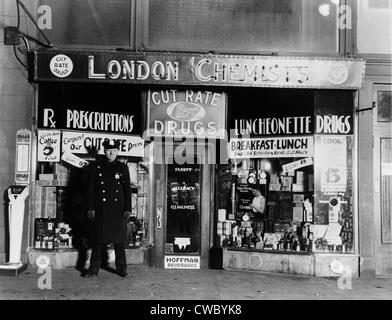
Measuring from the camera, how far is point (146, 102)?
348 inches

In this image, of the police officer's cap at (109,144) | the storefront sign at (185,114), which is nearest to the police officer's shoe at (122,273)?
the police officer's cap at (109,144)

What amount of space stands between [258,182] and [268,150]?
60cm

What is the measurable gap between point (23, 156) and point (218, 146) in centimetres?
340

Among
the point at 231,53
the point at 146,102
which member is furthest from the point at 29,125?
the point at 231,53

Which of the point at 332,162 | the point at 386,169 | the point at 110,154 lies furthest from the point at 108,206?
the point at 386,169

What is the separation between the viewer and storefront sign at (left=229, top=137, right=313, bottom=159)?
28.5 ft

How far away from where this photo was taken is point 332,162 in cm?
855

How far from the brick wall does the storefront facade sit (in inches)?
9.9

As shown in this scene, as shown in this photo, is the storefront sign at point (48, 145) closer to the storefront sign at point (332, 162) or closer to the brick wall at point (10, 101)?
the brick wall at point (10, 101)

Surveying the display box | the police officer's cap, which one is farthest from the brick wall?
the police officer's cap

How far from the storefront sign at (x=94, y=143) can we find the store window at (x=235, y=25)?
5.72 ft

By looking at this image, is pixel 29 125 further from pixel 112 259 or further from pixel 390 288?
pixel 390 288

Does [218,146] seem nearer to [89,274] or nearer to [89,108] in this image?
[89,108]

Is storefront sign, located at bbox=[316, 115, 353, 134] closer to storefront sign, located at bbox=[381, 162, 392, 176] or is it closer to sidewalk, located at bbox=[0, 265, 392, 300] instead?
storefront sign, located at bbox=[381, 162, 392, 176]
